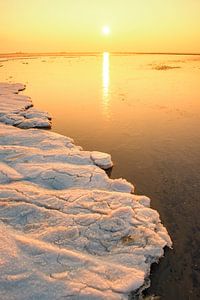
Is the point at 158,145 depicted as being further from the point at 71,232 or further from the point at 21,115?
the point at 21,115

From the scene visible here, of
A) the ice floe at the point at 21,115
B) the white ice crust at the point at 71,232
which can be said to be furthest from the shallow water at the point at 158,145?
the ice floe at the point at 21,115

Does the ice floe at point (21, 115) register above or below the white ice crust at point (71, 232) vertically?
above

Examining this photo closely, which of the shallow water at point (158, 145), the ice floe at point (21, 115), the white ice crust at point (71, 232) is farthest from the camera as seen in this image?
the ice floe at point (21, 115)

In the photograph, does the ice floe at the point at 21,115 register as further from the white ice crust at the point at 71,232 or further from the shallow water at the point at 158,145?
the white ice crust at the point at 71,232

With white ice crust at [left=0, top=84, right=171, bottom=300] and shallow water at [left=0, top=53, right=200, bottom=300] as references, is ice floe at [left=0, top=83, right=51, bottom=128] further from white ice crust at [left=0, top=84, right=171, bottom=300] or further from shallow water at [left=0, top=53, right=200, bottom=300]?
white ice crust at [left=0, top=84, right=171, bottom=300]

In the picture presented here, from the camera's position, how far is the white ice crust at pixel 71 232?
4953 mm

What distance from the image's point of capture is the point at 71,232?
6.27m

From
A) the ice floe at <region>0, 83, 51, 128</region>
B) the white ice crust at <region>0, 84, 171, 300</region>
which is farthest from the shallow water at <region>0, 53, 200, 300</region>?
the ice floe at <region>0, 83, 51, 128</region>

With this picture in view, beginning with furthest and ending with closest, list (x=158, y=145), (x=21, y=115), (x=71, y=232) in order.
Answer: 1. (x=21, y=115)
2. (x=158, y=145)
3. (x=71, y=232)

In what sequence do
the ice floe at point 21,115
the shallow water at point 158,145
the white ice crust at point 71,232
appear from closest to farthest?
the white ice crust at point 71,232, the shallow water at point 158,145, the ice floe at point 21,115

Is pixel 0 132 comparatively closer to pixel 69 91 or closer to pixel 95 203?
pixel 95 203

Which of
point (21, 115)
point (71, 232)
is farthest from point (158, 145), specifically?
point (21, 115)

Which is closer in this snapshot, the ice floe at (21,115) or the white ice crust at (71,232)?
the white ice crust at (71,232)

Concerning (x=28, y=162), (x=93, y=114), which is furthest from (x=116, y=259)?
(x=93, y=114)
